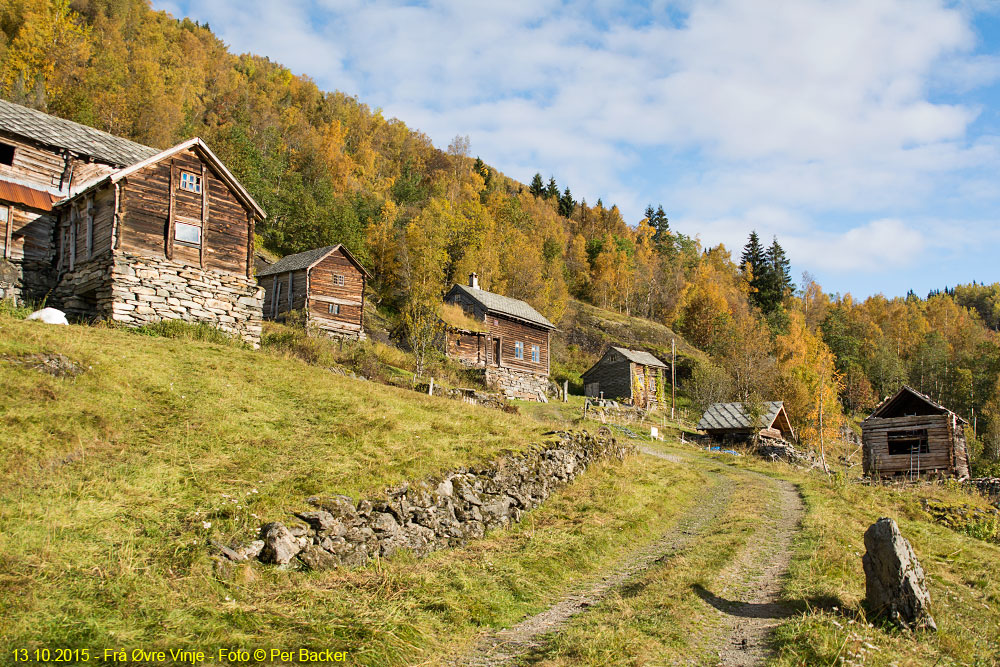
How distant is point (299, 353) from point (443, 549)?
660 inches

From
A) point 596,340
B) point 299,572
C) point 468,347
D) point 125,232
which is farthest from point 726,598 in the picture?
point 596,340

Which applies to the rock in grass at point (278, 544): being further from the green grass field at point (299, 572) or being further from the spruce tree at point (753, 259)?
the spruce tree at point (753, 259)

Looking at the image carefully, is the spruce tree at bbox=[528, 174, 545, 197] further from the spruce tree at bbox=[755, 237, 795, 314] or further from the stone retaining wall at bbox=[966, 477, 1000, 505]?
the stone retaining wall at bbox=[966, 477, 1000, 505]

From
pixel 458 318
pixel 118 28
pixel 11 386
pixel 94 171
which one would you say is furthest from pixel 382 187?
pixel 11 386

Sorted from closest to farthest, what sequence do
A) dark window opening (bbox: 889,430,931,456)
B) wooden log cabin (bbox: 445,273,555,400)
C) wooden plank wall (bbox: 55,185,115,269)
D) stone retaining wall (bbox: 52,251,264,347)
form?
stone retaining wall (bbox: 52,251,264,347) < wooden plank wall (bbox: 55,185,115,269) < dark window opening (bbox: 889,430,931,456) < wooden log cabin (bbox: 445,273,555,400)

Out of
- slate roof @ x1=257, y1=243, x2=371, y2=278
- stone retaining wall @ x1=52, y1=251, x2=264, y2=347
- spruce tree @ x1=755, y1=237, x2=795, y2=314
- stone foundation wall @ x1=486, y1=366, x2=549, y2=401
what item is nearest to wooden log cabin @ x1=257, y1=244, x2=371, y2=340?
slate roof @ x1=257, y1=243, x2=371, y2=278

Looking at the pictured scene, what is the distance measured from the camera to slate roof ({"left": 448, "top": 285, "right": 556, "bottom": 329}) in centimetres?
5238

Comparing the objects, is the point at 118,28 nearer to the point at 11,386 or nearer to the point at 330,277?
the point at 330,277

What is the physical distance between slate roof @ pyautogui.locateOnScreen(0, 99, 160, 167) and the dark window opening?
44233 millimetres

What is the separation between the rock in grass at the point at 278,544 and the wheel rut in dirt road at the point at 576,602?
3.59 m

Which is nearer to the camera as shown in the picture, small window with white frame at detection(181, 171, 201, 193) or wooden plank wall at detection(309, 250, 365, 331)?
small window with white frame at detection(181, 171, 201, 193)

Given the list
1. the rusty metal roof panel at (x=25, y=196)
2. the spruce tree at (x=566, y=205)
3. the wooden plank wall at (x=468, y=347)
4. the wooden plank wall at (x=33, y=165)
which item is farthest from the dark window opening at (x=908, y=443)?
the spruce tree at (x=566, y=205)

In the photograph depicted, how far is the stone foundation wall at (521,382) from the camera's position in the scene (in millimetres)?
50209

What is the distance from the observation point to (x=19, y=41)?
63.5 meters
